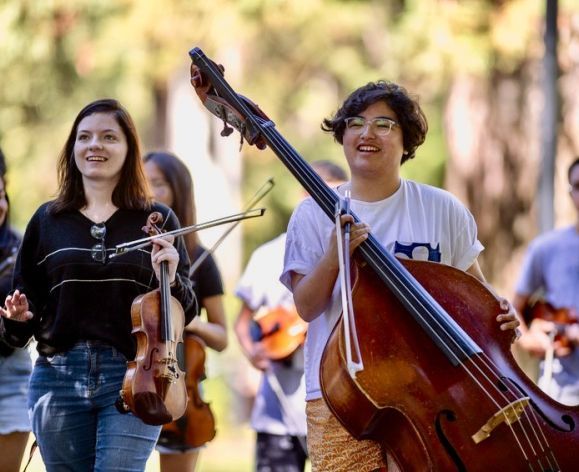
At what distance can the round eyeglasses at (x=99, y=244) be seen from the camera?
4773 mm

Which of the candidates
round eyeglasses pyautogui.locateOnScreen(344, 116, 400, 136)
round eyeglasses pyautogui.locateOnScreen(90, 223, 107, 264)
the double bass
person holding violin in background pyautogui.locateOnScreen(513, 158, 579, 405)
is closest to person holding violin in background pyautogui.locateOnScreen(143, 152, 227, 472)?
round eyeglasses pyautogui.locateOnScreen(90, 223, 107, 264)

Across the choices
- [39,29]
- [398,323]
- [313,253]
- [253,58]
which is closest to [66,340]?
[313,253]

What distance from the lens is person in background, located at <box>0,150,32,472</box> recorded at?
573 cm

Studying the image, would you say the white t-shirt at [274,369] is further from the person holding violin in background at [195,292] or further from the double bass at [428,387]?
the double bass at [428,387]

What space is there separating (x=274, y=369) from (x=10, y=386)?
1568 mm

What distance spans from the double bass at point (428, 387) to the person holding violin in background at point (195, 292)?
1.93 metres

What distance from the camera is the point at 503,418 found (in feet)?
13.7

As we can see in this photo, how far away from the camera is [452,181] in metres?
10.9

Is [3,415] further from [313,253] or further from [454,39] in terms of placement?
[454,39]

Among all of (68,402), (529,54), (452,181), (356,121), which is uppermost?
(529,54)

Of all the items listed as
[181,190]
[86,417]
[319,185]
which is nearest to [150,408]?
[86,417]

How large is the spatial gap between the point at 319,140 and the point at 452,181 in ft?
41.0

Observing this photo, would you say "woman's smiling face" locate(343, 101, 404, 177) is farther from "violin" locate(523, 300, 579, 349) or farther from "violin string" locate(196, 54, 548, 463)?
"violin" locate(523, 300, 579, 349)

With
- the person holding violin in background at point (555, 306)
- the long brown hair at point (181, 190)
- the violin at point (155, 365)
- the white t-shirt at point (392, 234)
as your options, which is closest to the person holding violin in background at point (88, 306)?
the violin at point (155, 365)
